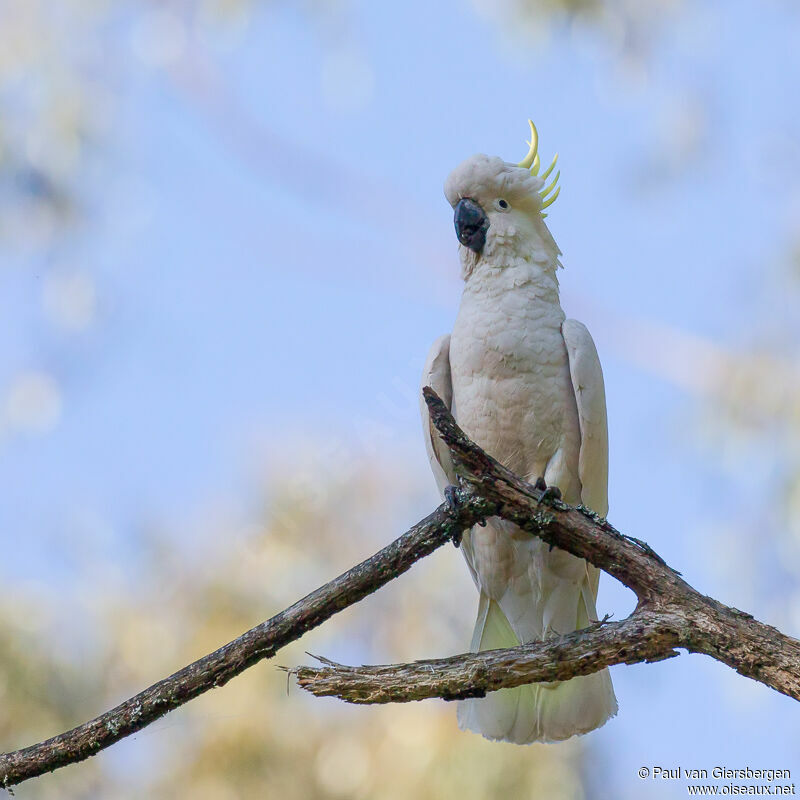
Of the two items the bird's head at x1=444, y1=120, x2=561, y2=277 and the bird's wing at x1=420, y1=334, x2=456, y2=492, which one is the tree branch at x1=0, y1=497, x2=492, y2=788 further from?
the bird's head at x1=444, y1=120, x2=561, y2=277

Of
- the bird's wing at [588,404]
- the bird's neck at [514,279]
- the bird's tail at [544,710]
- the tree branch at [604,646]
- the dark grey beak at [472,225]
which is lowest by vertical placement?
the tree branch at [604,646]

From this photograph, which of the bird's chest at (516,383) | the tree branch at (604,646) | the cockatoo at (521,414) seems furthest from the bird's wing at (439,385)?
the tree branch at (604,646)

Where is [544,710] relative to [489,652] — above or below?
above

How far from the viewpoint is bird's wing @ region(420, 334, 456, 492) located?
128 inches

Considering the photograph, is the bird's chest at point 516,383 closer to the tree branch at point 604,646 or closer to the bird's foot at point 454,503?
the bird's foot at point 454,503

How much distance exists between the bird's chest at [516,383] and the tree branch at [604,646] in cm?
59

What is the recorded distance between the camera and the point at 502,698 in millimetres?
3102

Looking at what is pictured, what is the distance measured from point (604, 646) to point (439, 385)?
112 centimetres

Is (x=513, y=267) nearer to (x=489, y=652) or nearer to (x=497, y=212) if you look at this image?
(x=497, y=212)

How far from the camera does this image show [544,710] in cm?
309

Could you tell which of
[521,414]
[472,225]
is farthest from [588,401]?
[472,225]

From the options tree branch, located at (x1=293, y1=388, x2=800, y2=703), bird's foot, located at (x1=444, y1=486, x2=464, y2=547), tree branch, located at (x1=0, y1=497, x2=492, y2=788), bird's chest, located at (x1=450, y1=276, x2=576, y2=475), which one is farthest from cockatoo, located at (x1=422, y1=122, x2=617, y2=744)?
tree branch, located at (x1=0, y1=497, x2=492, y2=788)

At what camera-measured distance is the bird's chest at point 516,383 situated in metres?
3.04

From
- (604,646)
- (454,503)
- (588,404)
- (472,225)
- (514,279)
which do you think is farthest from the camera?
(472,225)
